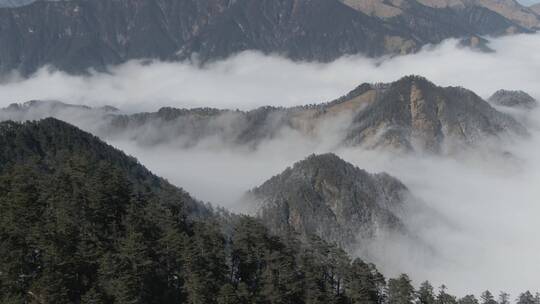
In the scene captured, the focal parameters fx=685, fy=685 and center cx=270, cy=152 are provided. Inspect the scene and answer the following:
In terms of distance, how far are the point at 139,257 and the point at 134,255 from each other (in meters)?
0.63

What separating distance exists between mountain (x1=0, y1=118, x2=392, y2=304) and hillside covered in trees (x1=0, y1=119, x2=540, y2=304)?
135mm

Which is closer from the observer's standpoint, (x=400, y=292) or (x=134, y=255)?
(x=134, y=255)

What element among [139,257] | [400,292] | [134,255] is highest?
[400,292]

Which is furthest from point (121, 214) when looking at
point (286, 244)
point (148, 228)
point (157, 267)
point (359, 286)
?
point (359, 286)

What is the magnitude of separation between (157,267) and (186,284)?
19.5ft

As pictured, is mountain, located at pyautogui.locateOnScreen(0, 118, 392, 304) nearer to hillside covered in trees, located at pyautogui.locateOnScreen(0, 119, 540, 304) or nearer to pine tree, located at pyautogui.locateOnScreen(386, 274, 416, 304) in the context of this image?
hillside covered in trees, located at pyautogui.locateOnScreen(0, 119, 540, 304)

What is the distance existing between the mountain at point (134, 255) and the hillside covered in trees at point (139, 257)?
135 millimetres

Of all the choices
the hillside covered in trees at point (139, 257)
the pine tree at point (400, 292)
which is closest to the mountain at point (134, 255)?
the hillside covered in trees at point (139, 257)

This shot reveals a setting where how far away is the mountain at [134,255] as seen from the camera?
76.5 m

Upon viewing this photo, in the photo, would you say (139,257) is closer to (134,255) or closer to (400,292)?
(134,255)

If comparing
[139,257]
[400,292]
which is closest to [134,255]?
[139,257]

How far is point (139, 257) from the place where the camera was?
8044 cm

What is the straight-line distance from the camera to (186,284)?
81312mm

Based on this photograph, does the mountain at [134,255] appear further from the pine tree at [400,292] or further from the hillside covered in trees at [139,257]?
the pine tree at [400,292]
